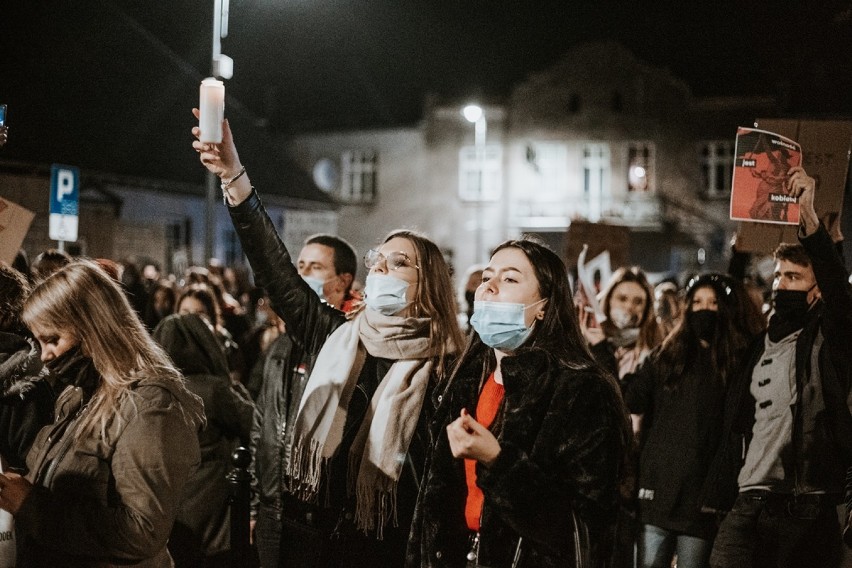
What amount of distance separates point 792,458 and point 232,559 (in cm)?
298

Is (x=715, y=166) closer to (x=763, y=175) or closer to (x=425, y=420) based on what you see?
(x=763, y=175)

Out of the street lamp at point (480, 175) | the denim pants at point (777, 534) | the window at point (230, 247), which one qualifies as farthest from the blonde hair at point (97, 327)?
the street lamp at point (480, 175)

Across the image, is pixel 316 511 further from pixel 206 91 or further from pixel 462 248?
pixel 462 248

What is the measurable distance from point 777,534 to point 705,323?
4.74 ft

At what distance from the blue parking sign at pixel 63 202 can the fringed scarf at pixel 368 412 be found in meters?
5.42

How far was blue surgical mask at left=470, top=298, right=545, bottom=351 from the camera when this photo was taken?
3.43 meters

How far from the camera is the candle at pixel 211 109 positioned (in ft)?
12.0

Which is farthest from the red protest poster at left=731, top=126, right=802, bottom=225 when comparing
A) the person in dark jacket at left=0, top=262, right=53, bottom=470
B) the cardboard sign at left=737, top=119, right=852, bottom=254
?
the person in dark jacket at left=0, top=262, right=53, bottom=470

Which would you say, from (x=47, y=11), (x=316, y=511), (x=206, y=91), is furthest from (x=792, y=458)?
(x=47, y=11)

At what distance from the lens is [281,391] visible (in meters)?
5.32

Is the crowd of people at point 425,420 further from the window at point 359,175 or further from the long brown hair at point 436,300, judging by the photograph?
the window at point 359,175

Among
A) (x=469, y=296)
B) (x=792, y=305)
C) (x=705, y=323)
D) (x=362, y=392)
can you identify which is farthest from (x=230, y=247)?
(x=362, y=392)

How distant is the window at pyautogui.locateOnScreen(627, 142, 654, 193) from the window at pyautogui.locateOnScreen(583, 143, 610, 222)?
93cm

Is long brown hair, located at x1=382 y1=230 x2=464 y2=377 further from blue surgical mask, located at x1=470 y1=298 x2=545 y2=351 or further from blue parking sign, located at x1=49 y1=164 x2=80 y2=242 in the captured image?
blue parking sign, located at x1=49 y1=164 x2=80 y2=242
